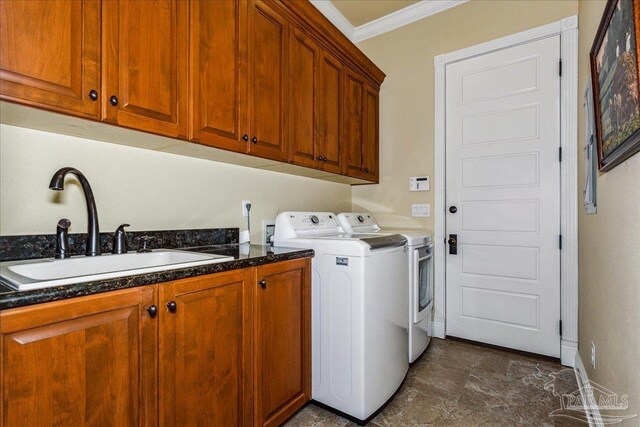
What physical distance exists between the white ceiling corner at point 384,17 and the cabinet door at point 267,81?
1.20 m

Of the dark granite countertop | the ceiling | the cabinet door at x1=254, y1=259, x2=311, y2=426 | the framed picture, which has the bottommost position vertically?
the cabinet door at x1=254, y1=259, x2=311, y2=426

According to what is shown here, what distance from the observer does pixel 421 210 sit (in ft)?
9.50

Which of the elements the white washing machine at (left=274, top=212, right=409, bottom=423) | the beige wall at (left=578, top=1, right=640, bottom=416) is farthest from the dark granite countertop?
→ the beige wall at (left=578, top=1, right=640, bottom=416)

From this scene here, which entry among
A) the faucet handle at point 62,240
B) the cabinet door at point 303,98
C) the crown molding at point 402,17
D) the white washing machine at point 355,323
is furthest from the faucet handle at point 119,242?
the crown molding at point 402,17

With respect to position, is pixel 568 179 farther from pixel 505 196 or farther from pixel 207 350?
pixel 207 350

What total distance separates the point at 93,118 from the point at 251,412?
→ 4.44 ft

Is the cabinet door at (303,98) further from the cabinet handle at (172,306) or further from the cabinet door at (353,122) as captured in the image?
the cabinet handle at (172,306)

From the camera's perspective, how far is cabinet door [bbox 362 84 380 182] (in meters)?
2.87

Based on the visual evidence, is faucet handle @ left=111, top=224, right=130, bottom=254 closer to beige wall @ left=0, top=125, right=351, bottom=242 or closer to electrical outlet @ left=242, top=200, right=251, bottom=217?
beige wall @ left=0, top=125, right=351, bottom=242

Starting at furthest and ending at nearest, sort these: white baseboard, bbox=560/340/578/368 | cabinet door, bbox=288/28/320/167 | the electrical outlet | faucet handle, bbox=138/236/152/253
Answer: white baseboard, bbox=560/340/578/368 → the electrical outlet → cabinet door, bbox=288/28/320/167 → faucet handle, bbox=138/236/152/253

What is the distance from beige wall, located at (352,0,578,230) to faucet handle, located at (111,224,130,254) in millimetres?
2255

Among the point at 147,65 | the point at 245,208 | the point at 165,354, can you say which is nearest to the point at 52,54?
the point at 147,65

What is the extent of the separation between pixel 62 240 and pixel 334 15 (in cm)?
287

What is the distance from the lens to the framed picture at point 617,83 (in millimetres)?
992
